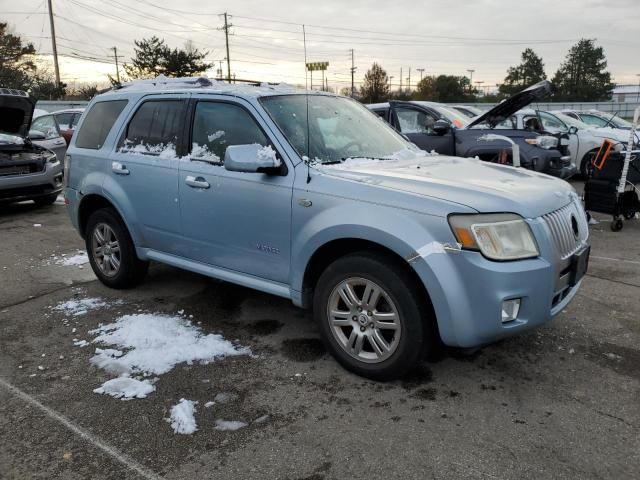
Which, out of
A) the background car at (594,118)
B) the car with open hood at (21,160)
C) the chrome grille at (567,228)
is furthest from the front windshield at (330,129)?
the background car at (594,118)

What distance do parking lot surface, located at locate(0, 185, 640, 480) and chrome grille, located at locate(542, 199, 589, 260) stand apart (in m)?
0.82

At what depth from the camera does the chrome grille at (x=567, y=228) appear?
311cm

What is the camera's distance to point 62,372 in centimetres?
353

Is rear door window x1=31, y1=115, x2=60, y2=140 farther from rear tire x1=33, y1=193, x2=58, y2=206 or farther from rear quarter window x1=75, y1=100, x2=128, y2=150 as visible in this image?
rear quarter window x1=75, y1=100, x2=128, y2=150

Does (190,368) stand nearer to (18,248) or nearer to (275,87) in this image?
(275,87)

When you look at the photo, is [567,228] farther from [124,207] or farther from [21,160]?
[21,160]

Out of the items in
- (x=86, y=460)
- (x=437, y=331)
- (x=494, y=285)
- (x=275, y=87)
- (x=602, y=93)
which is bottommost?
(x=86, y=460)

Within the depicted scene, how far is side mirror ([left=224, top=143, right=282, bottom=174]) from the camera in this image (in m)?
Result: 3.46

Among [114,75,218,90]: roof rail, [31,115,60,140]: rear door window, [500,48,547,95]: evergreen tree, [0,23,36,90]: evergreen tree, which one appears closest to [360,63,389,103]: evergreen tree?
[500,48,547,95]: evergreen tree

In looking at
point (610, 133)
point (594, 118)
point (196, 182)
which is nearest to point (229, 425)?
point (196, 182)

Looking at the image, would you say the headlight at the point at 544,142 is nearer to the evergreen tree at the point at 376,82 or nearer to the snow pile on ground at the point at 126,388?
the snow pile on ground at the point at 126,388

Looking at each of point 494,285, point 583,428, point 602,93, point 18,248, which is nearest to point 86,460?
point 494,285

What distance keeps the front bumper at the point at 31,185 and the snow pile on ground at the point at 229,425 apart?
7368 millimetres

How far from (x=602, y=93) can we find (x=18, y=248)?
76909 millimetres
